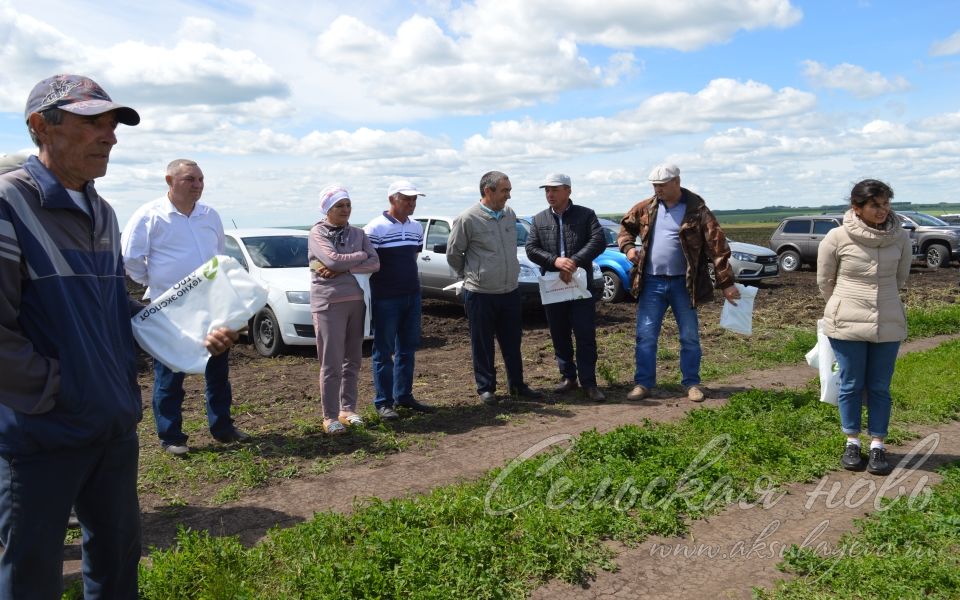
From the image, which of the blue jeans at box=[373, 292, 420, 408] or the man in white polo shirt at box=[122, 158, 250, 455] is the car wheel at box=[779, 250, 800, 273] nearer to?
the blue jeans at box=[373, 292, 420, 408]

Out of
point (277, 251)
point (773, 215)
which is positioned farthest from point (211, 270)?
point (773, 215)

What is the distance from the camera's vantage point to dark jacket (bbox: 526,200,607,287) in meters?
7.69

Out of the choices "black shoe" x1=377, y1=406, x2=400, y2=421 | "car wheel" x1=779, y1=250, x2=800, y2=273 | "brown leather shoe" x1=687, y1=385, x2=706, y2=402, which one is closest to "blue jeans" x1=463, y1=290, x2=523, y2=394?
"black shoe" x1=377, y1=406, x2=400, y2=421

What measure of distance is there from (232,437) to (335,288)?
4.91 ft

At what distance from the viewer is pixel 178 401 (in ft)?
19.6

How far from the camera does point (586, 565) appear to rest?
3.85 metres

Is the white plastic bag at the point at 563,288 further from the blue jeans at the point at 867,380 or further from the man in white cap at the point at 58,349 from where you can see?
the man in white cap at the point at 58,349

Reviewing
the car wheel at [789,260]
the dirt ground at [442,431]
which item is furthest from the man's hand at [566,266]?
the car wheel at [789,260]

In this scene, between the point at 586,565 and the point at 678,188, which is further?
the point at 678,188

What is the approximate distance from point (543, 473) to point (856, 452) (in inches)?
89.7

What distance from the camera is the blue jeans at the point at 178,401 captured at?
19.3ft

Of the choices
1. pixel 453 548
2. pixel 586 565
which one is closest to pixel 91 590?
pixel 453 548

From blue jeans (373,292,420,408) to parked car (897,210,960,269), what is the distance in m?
21.6

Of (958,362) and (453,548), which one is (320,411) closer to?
(453,548)
